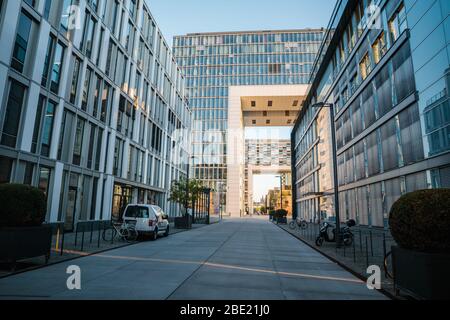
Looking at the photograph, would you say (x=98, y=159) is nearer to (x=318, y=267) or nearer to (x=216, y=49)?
(x=318, y=267)

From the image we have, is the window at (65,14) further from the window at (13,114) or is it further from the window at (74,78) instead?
the window at (13,114)

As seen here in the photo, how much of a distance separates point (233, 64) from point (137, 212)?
78664mm

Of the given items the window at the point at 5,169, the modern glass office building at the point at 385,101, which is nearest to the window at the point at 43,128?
the window at the point at 5,169

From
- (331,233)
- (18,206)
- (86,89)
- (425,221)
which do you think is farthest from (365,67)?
(18,206)

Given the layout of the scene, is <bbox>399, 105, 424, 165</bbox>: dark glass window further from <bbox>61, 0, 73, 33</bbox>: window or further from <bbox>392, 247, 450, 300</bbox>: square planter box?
<bbox>61, 0, 73, 33</bbox>: window

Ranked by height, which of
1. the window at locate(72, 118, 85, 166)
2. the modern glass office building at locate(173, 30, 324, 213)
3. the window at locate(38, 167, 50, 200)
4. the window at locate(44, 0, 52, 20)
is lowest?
the window at locate(38, 167, 50, 200)

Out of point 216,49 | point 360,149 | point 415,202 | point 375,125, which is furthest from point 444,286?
point 216,49

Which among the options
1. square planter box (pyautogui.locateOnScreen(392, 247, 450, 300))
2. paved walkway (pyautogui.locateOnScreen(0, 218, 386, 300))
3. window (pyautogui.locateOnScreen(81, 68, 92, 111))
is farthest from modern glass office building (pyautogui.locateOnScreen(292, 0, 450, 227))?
window (pyautogui.locateOnScreen(81, 68, 92, 111))

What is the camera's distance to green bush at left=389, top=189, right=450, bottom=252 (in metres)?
5.11

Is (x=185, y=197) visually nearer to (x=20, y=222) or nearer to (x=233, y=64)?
(x=20, y=222)

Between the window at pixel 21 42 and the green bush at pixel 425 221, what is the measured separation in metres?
18.7

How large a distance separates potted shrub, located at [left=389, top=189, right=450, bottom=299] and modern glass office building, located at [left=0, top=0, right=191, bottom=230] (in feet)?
Result: 56.3

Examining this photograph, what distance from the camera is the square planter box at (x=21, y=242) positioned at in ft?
24.7

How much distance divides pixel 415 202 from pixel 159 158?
35.8 m
